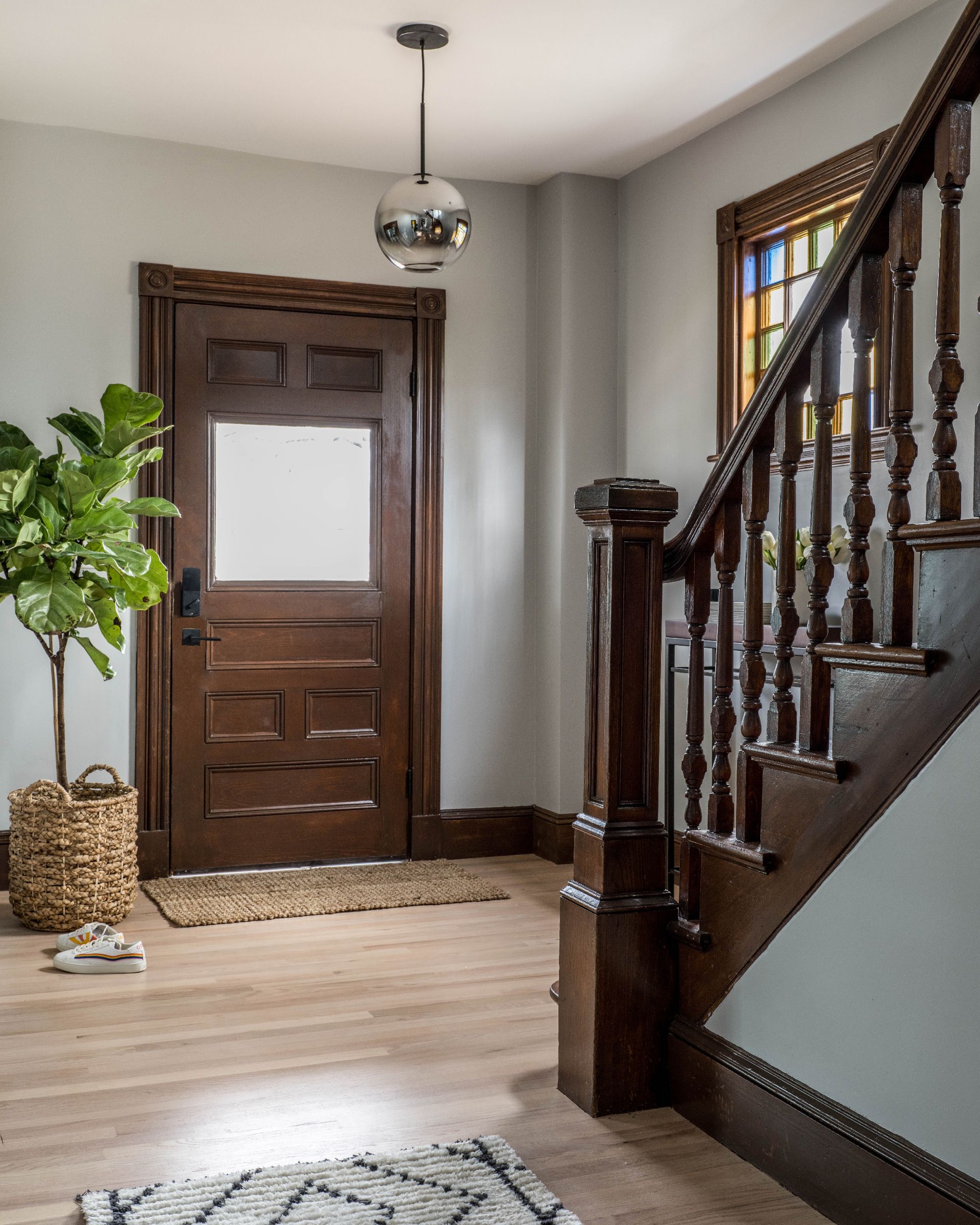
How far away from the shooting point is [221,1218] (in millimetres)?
2068

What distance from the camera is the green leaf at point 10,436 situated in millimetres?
4094

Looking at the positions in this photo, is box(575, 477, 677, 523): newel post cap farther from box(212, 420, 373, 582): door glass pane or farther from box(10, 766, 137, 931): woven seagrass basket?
box(212, 420, 373, 582): door glass pane

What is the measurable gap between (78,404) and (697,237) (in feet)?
7.66

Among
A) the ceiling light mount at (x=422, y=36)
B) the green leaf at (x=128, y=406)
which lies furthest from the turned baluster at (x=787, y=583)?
the green leaf at (x=128, y=406)

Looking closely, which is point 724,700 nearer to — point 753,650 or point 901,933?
point 753,650

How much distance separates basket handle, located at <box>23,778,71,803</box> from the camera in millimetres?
3856

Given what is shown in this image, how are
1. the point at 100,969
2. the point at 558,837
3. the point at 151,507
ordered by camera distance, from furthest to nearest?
the point at 558,837 < the point at 151,507 < the point at 100,969

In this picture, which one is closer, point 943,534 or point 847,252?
point 943,534

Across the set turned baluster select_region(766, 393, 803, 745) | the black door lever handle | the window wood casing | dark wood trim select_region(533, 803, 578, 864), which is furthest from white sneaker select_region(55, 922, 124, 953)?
the window wood casing

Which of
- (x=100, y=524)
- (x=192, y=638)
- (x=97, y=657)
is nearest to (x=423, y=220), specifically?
(x=100, y=524)

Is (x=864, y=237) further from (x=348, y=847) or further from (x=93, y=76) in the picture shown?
(x=348, y=847)

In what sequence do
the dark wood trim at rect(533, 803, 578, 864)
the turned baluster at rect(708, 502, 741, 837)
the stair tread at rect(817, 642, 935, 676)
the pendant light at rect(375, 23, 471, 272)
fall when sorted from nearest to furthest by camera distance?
the stair tread at rect(817, 642, 935, 676), the turned baluster at rect(708, 502, 741, 837), the pendant light at rect(375, 23, 471, 272), the dark wood trim at rect(533, 803, 578, 864)

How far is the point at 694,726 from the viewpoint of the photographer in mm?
2611

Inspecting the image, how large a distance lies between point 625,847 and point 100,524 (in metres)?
2.11
